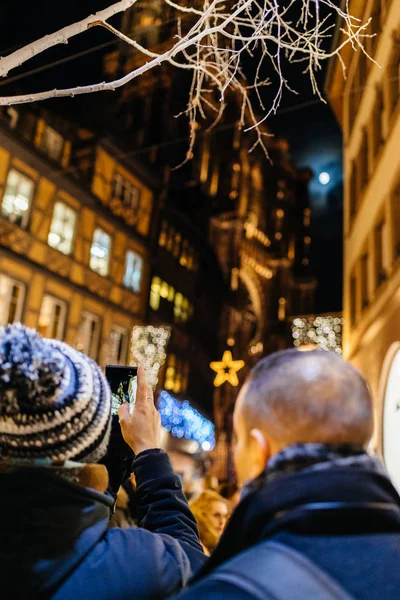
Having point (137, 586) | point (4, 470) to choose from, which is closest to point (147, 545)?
point (137, 586)

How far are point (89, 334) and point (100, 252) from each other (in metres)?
3.04

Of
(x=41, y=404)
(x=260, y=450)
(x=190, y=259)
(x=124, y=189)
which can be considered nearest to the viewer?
(x=260, y=450)

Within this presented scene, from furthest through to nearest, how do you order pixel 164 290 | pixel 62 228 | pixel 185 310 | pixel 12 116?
pixel 185 310 < pixel 164 290 < pixel 62 228 < pixel 12 116

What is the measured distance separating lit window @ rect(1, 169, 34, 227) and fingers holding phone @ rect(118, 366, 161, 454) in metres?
16.1

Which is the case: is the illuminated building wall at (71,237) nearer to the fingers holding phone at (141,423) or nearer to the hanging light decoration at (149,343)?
the hanging light decoration at (149,343)

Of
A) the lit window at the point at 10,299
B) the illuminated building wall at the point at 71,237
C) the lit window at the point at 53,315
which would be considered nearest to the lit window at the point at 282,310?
the illuminated building wall at the point at 71,237

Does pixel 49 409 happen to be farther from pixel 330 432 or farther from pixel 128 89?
pixel 128 89

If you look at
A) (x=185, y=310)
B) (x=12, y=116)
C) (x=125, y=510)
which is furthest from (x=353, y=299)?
(x=125, y=510)

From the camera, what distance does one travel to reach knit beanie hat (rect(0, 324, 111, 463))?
5.66ft

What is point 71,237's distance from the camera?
20.3 metres

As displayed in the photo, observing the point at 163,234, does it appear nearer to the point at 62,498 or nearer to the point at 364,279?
the point at 364,279

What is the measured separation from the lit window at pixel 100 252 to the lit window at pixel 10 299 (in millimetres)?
3829

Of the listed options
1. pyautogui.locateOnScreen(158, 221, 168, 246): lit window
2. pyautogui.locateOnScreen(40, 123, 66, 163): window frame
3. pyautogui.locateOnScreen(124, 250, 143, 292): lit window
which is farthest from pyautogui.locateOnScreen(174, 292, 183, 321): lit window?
pyautogui.locateOnScreen(40, 123, 66, 163): window frame

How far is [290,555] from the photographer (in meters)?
1.32
